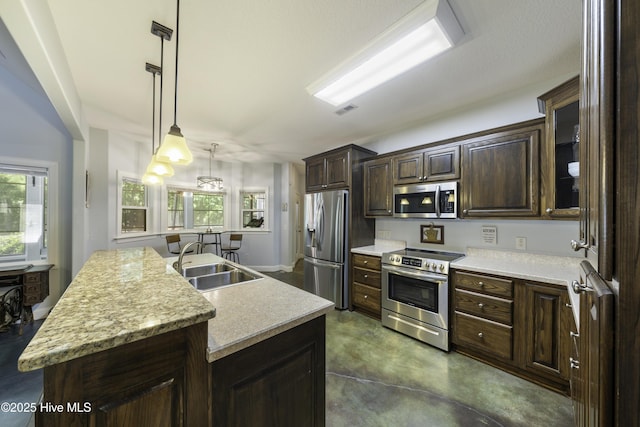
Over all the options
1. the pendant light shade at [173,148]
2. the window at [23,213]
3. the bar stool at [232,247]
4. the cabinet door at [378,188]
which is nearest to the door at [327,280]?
the cabinet door at [378,188]

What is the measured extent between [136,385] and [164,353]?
10 cm

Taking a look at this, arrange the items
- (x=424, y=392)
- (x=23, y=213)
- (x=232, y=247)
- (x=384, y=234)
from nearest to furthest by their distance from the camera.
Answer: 1. (x=424, y=392)
2. (x=23, y=213)
3. (x=384, y=234)
4. (x=232, y=247)

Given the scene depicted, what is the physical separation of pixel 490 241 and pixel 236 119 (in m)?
3.39

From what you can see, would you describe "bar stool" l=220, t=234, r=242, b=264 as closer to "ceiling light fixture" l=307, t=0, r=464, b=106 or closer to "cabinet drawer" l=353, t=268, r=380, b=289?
"cabinet drawer" l=353, t=268, r=380, b=289

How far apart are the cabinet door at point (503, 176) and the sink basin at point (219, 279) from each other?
2306 millimetres

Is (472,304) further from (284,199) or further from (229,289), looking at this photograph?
(284,199)

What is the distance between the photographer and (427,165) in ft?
9.02

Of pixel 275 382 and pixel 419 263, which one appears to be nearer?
pixel 275 382

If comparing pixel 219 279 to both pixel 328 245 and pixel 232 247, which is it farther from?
pixel 232 247

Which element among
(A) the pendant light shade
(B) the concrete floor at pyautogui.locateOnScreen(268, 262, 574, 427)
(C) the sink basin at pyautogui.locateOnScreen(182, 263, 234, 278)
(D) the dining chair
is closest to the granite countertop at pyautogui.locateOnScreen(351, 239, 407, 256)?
(B) the concrete floor at pyautogui.locateOnScreen(268, 262, 574, 427)

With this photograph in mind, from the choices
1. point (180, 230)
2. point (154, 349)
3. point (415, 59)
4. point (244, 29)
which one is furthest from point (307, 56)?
point (180, 230)

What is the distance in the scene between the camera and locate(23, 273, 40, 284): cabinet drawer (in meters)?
2.65

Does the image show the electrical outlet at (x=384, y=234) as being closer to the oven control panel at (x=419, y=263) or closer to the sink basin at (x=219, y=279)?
the oven control panel at (x=419, y=263)

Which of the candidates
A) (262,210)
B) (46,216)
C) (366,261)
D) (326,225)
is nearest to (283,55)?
(326,225)
